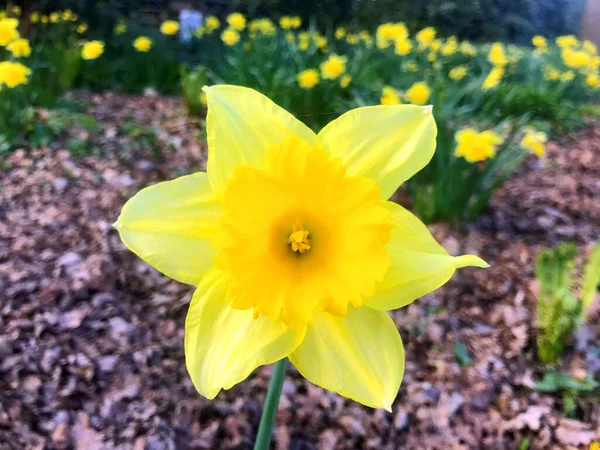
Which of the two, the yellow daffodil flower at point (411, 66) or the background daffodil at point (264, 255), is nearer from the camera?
the background daffodil at point (264, 255)

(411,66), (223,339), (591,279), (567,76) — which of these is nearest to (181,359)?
(223,339)

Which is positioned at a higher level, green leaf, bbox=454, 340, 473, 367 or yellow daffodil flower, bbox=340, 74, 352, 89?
yellow daffodil flower, bbox=340, 74, 352, 89

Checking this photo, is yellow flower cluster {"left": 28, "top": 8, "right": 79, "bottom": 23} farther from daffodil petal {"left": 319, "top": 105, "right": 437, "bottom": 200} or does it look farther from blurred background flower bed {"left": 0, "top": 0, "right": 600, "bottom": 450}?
daffodil petal {"left": 319, "top": 105, "right": 437, "bottom": 200}

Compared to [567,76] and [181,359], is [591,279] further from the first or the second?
[567,76]

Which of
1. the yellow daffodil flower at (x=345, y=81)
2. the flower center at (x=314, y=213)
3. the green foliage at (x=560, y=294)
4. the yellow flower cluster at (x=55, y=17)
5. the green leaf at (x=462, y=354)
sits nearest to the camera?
the flower center at (x=314, y=213)

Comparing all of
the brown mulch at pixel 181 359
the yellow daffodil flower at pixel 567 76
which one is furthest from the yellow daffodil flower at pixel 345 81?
the yellow daffodil flower at pixel 567 76

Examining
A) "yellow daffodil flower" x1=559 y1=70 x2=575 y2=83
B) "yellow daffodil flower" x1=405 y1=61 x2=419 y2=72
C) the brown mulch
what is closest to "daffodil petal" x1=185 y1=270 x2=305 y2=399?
the brown mulch

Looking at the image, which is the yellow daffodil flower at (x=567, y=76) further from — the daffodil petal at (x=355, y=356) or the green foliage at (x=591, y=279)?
the daffodil petal at (x=355, y=356)

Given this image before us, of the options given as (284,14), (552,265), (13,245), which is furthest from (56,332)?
(284,14)
